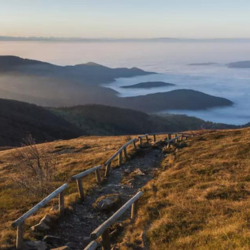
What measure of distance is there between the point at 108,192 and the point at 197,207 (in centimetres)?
499

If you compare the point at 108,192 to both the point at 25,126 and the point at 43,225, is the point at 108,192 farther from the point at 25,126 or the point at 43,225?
the point at 25,126

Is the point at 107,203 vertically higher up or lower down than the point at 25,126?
higher up

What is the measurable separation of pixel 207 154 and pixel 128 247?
1175cm

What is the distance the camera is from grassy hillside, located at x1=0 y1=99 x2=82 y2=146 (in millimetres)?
97244

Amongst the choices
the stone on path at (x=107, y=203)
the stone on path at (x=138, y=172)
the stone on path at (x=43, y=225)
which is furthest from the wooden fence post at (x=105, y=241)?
the stone on path at (x=138, y=172)

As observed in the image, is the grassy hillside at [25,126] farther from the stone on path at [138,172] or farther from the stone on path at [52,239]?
the stone on path at [52,239]

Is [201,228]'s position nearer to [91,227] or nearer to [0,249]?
[91,227]

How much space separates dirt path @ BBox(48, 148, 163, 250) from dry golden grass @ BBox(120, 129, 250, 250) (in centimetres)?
93

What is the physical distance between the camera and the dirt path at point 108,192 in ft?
33.7

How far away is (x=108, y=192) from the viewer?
14203 millimetres

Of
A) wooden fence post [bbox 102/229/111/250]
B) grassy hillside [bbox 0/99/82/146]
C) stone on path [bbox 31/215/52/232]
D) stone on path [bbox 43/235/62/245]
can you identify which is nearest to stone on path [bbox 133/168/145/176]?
stone on path [bbox 31/215/52/232]

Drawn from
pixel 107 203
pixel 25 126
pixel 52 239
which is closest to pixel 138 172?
pixel 107 203

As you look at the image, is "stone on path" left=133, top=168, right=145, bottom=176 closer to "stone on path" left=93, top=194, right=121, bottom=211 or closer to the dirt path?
the dirt path

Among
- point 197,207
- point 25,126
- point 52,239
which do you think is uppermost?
point 197,207
